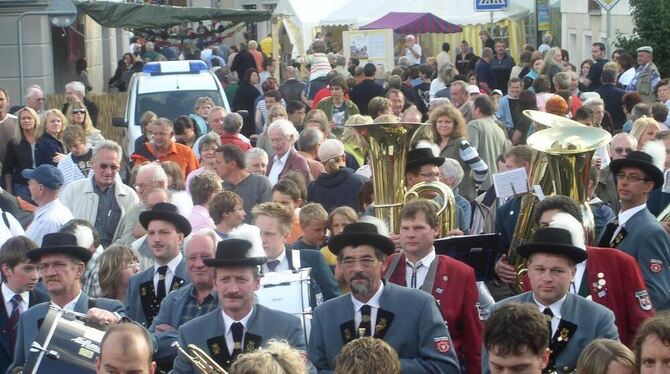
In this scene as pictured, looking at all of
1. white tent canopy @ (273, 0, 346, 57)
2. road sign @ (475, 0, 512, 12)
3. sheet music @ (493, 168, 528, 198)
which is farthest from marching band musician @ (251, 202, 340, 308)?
white tent canopy @ (273, 0, 346, 57)

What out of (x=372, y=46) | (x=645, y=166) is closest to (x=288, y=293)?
(x=645, y=166)

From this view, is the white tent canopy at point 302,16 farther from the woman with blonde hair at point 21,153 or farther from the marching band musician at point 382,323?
the marching band musician at point 382,323

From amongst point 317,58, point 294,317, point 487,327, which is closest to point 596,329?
point 487,327

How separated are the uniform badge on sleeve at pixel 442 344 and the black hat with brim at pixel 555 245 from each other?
613 millimetres

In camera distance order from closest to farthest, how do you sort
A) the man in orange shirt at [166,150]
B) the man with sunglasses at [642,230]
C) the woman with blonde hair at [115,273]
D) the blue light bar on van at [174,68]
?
1. the man with sunglasses at [642,230]
2. the woman with blonde hair at [115,273]
3. the man in orange shirt at [166,150]
4. the blue light bar on van at [174,68]

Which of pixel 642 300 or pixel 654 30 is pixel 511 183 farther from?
pixel 654 30

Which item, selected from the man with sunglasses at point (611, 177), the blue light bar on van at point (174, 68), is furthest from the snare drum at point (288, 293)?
the blue light bar on van at point (174, 68)

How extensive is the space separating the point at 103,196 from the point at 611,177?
419 centimetres

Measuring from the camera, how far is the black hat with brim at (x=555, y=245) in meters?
7.16

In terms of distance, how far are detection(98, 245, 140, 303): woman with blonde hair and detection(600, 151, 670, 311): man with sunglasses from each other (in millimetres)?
2913

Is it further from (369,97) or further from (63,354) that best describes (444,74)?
(63,354)

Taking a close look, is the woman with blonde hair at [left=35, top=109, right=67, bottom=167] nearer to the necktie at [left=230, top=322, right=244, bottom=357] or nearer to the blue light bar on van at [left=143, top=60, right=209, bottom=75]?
the blue light bar on van at [left=143, top=60, right=209, bottom=75]

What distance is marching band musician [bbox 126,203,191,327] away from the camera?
8500 mm

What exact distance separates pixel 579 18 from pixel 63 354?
31827 millimetres
